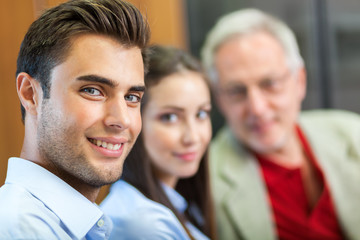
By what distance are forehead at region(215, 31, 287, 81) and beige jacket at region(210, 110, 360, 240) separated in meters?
0.17

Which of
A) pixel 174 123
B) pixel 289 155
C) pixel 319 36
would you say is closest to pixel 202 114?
pixel 174 123

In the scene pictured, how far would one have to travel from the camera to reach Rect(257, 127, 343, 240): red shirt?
0.90 metres

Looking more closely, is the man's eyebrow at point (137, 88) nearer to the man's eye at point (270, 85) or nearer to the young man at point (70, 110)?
the young man at point (70, 110)

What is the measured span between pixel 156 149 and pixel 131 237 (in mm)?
151

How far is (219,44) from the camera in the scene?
96 centimetres

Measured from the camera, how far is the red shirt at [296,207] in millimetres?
897

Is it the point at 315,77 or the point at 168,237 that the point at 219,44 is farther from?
the point at 315,77

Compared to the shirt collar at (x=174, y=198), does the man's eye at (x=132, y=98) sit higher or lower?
higher

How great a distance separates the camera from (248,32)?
94cm

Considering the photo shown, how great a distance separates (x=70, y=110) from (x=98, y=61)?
4 cm

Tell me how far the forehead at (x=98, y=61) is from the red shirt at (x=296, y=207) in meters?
0.68


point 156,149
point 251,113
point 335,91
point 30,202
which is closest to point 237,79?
point 251,113

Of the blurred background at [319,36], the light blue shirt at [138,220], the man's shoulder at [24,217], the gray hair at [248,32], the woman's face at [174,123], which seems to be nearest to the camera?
the man's shoulder at [24,217]

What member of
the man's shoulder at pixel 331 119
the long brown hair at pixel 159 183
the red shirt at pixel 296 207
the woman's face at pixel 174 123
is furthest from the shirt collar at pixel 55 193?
the man's shoulder at pixel 331 119
